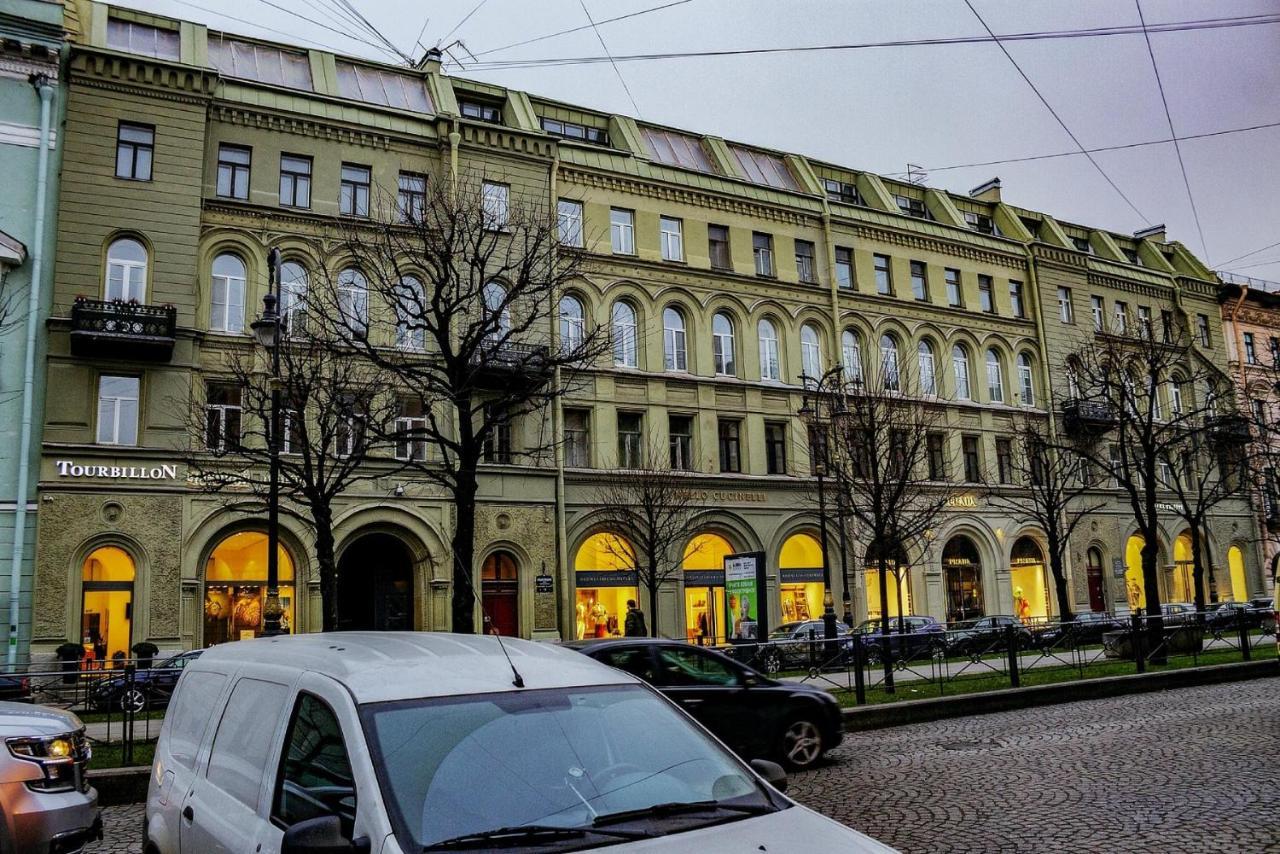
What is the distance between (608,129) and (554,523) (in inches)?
614

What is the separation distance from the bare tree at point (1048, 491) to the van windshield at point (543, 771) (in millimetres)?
33237

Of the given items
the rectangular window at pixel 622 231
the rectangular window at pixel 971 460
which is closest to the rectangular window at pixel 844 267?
the rectangular window at pixel 971 460

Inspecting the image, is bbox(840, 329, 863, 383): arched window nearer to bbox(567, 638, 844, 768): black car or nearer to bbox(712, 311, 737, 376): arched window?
bbox(712, 311, 737, 376): arched window

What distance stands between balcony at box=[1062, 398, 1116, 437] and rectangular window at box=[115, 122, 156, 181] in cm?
3578

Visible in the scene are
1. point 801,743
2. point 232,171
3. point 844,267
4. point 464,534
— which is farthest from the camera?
point 844,267

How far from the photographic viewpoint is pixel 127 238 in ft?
85.5

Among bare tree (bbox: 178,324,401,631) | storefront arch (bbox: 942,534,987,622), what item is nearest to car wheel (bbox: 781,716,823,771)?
bare tree (bbox: 178,324,401,631)

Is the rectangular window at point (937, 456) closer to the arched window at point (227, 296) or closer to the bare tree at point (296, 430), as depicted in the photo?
the bare tree at point (296, 430)

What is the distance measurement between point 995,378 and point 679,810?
4171 cm

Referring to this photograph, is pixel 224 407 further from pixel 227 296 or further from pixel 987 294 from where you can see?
pixel 987 294

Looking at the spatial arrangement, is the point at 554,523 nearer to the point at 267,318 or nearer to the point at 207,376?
the point at 207,376

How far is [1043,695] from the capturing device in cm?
1670

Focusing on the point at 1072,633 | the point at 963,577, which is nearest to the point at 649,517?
the point at 1072,633

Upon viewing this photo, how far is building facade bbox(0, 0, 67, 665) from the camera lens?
23.4 metres
